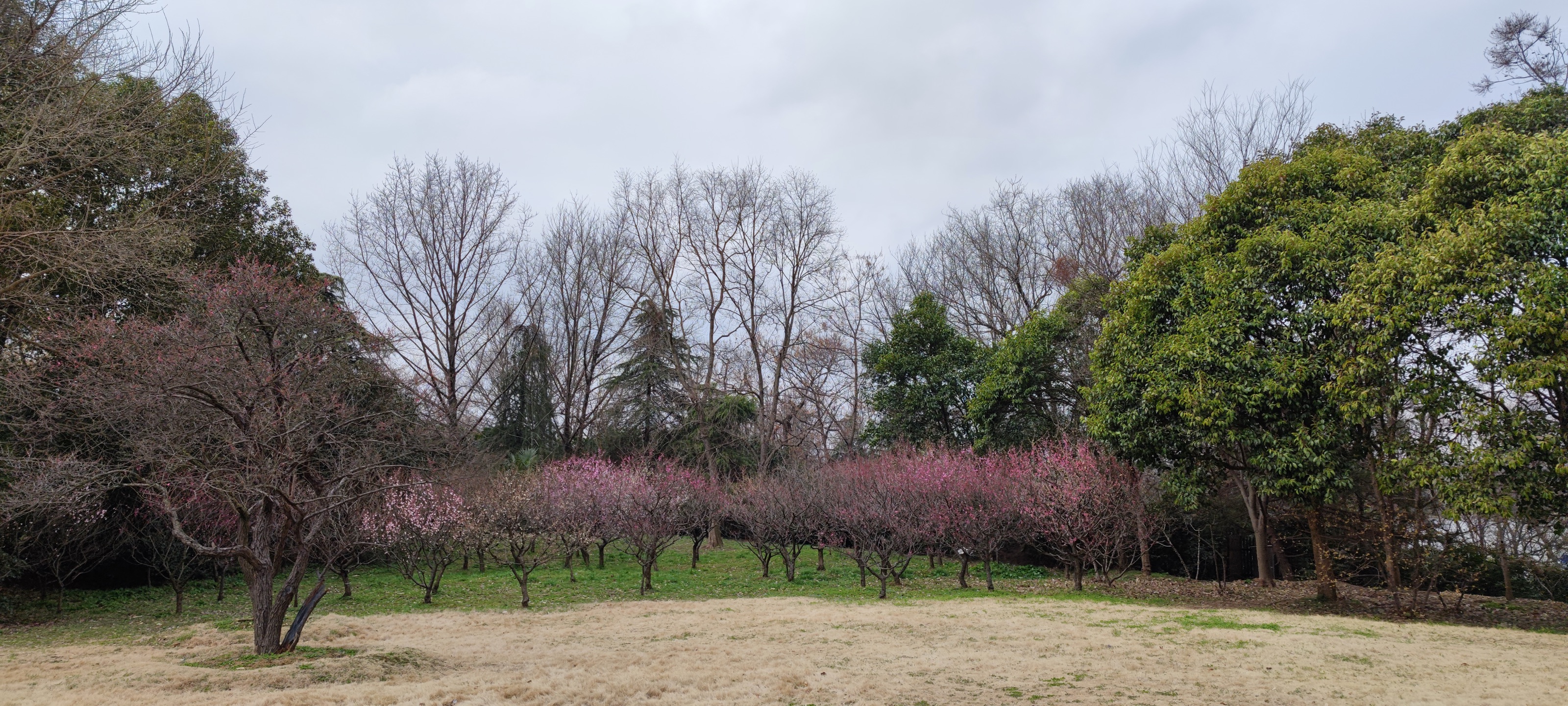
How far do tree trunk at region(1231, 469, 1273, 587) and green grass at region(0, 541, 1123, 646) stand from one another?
3256 millimetres

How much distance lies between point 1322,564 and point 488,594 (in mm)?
13713

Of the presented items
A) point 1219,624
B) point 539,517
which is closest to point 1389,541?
point 1219,624

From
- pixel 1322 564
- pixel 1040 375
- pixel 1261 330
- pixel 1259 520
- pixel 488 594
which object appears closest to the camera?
pixel 1261 330

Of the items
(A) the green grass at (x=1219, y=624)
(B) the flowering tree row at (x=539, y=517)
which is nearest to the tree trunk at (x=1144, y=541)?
(A) the green grass at (x=1219, y=624)

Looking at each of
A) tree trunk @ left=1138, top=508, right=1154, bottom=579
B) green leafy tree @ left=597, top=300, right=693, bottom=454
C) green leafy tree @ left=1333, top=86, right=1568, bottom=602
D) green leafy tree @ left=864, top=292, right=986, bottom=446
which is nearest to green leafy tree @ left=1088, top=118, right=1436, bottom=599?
green leafy tree @ left=1333, top=86, right=1568, bottom=602

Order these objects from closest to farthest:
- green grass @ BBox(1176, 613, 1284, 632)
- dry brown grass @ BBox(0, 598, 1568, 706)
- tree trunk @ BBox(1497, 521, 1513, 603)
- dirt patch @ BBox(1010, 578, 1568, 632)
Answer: dry brown grass @ BBox(0, 598, 1568, 706), green grass @ BBox(1176, 613, 1284, 632), dirt patch @ BBox(1010, 578, 1568, 632), tree trunk @ BBox(1497, 521, 1513, 603)

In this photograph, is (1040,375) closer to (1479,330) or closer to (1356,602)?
(1356,602)

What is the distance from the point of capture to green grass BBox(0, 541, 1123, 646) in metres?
11.4

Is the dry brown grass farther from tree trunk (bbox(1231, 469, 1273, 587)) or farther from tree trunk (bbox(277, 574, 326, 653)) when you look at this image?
tree trunk (bbox(1231, 469, 1273, 587))

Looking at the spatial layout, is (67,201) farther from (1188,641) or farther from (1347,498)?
(1347,498)

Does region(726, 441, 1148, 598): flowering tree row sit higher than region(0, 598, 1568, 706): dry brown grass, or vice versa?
region(726, 441, 1148, 598): flowering tree row

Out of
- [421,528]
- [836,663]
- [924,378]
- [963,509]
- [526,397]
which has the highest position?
[924,378]

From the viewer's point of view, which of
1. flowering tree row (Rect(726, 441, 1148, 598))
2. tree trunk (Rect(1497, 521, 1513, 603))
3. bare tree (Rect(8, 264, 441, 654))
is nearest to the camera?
bare tree (Rect(8, 264, 441, 654))

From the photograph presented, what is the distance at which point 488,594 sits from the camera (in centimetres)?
1402
